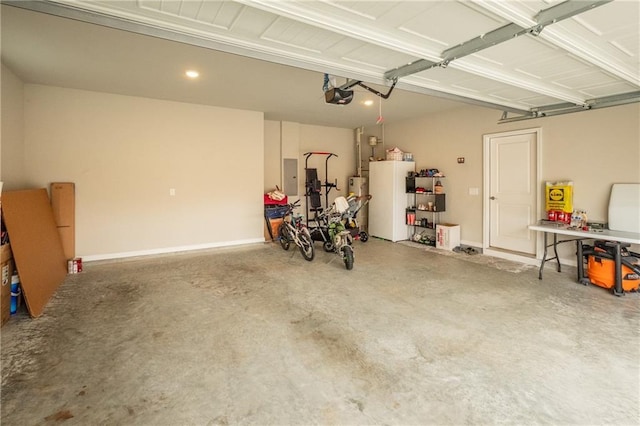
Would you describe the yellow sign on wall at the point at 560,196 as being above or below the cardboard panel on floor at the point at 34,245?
above

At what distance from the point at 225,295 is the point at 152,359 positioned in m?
1.35

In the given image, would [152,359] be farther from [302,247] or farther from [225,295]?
[302,247]

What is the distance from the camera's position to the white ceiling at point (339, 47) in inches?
76.7

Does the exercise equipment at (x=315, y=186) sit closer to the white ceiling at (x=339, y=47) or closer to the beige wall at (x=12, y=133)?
the white ceiling at (x=339, y=47)

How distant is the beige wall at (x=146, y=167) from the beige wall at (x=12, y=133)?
169 millimetres

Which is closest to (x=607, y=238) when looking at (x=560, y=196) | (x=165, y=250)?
(x=560, y=196)

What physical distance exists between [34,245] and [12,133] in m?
1.73

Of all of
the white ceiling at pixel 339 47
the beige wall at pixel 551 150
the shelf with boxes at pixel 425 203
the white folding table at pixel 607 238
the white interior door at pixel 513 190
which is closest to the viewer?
the white ceiling at pixel 339 47

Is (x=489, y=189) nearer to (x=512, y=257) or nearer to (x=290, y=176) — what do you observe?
(x=512, y=257)

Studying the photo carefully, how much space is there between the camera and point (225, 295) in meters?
3.70

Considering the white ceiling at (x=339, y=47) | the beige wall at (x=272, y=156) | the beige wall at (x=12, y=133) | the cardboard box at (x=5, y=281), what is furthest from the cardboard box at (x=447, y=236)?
the beige wall at (x=12, y=133)

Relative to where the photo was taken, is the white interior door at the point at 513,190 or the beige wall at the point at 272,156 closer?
the white interior door at the point at 513,190

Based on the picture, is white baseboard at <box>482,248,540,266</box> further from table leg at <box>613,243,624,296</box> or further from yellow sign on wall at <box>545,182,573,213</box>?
table leg at <box>613,243,624,296</box>

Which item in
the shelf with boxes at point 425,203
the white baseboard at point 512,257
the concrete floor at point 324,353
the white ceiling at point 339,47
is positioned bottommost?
the concrete floor at point 324,353
